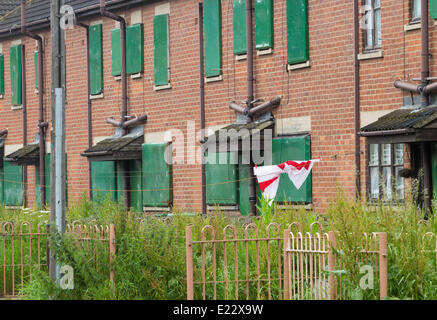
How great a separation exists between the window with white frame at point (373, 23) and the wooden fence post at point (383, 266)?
27.1ft

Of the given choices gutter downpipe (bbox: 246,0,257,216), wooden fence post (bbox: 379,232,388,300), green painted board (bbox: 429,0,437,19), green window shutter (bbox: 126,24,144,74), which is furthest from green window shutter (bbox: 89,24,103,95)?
wooden fence post (bbox: 379,232,388,300)

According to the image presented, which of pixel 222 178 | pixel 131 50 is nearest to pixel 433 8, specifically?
pixel 222 178

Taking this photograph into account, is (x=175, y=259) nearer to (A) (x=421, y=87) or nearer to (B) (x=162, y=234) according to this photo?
(B) (x=162, y=234)

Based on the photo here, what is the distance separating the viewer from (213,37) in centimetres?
2016

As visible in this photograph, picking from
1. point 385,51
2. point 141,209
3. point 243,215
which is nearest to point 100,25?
point 141,209

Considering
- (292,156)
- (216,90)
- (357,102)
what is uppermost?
(216,90)

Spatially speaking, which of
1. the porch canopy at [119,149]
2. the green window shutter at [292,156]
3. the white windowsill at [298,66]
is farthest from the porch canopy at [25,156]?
the white windowsill at [298,66]

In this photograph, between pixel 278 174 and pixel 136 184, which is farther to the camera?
pixel 136 184

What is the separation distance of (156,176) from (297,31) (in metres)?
5.90

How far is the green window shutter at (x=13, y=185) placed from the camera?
89.5 ft

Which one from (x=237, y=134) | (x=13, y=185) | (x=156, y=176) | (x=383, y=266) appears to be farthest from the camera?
(x=13, y=185)

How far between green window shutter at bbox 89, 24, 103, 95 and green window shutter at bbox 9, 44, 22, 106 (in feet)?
12.5

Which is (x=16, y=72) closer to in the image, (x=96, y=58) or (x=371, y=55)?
(x=96, y=58)

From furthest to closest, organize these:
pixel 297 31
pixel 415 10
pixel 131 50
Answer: pixel 131 50, pixel 297 31, pixel 415 10
